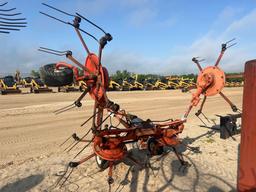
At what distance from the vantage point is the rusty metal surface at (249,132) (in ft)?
4.63

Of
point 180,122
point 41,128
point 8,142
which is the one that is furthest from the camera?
point 41,128

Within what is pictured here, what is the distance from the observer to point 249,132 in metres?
1.45

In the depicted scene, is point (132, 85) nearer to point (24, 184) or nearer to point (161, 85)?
point (161, 85)

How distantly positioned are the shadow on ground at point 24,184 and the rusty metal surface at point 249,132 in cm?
353

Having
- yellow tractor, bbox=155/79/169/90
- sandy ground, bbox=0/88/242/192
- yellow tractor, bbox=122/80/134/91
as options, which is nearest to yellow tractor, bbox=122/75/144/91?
yellow tractor, bbox=122/80/134/91

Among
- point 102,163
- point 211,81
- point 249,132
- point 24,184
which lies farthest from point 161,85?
point 249,132

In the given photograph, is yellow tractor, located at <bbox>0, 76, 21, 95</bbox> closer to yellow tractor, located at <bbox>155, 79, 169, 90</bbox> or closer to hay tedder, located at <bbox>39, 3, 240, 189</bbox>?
yellow tractor, located at <bbox>155, 79, 169, 90</bbox>

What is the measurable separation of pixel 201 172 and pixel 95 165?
1.80 meters

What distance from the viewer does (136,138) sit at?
4.85 m

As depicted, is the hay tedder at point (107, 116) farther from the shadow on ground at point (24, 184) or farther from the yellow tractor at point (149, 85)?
the yellow tractor at point (149, 85)

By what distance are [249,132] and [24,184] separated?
12.5 feet

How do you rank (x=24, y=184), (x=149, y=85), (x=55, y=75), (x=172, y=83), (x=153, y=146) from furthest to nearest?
(x=172, y=83), (x=149, y=85), (x=153, y=146), (x=24, y=184), (x=55, y=75)

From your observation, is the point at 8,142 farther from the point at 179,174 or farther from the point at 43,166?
the point at 179,174

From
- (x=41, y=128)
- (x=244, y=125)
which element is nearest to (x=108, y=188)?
(x=244, y=125)
